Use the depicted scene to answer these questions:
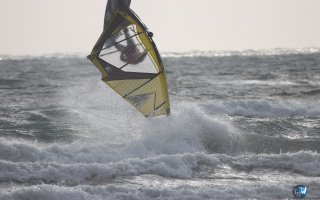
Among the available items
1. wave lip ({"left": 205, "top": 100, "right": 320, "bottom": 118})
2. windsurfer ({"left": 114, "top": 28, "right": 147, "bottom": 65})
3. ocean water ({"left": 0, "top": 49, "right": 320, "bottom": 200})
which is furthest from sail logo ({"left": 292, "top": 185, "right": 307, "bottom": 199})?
wave lip ({"left": 205, "top": 100, "right": 320, "bottom": 118})

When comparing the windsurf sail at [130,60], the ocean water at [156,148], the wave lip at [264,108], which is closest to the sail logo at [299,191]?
the ocean water at [156,148]

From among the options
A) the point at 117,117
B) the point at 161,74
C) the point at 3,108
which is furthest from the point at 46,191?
the point at 3,108

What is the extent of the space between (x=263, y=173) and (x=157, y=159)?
1723mm

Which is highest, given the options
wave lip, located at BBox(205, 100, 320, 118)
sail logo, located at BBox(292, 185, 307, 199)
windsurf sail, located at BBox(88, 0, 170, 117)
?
windsurf sail, located at BBox(88, 0, 170, 117)

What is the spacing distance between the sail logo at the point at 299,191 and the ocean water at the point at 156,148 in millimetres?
103

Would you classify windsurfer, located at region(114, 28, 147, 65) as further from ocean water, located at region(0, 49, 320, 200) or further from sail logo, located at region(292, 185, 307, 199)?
sail logo, located at region(292, 185, 307, 199)

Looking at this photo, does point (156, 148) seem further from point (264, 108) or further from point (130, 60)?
point (264, 108)

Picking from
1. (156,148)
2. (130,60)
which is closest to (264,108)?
(156,148)

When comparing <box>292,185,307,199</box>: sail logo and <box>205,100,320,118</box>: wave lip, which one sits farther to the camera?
<box>205,100,320,118</box>: wave lip

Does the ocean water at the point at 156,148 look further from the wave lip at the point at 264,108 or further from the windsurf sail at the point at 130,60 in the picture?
the windsurf sail at the point at 130,60

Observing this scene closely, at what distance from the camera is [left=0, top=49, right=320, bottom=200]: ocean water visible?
781 centimetres

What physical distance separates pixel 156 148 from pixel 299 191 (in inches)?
148

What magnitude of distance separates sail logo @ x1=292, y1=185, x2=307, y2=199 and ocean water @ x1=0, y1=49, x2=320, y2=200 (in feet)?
0.34

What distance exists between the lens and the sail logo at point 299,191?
725 cm
